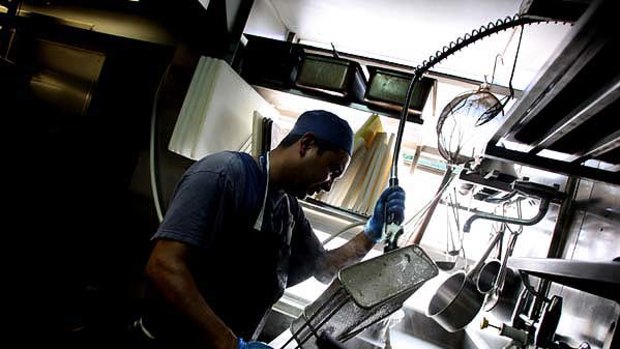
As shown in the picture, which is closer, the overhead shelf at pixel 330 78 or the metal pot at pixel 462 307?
the metal pot at pixel 462 307

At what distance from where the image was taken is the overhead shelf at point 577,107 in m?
0.56

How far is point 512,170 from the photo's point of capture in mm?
1479

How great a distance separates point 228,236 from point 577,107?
1.19 meters

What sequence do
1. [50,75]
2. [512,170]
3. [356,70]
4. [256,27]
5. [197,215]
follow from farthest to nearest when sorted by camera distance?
[50,75], [256,27], [356,70], [512,170], [197,215]

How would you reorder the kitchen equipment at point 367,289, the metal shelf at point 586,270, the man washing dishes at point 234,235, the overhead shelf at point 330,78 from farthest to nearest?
the overhead shelf at point 330,78
the man washing dishes at point 234,235
the kitchen equipment at point 367,289
the metal shelf at point 586,270

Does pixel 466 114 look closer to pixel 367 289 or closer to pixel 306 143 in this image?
pixel 306 143

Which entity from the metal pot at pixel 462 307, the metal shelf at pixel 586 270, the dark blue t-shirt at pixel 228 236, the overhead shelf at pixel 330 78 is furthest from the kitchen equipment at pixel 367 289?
the overhead shelf at pixel 330 78

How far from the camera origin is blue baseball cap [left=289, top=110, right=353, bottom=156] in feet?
5.00

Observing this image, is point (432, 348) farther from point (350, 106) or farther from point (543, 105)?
point (543, 105)

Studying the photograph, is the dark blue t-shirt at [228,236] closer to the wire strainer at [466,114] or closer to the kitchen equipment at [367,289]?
the kitchen equipment at [367,289]

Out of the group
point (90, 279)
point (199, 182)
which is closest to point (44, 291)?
point (90, 279)

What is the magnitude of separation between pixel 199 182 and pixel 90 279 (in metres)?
1.83

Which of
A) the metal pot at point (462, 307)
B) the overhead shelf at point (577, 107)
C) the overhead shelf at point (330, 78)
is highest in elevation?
the overhead shelf at point (330, 78)

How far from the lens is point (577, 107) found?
2.56 ft
